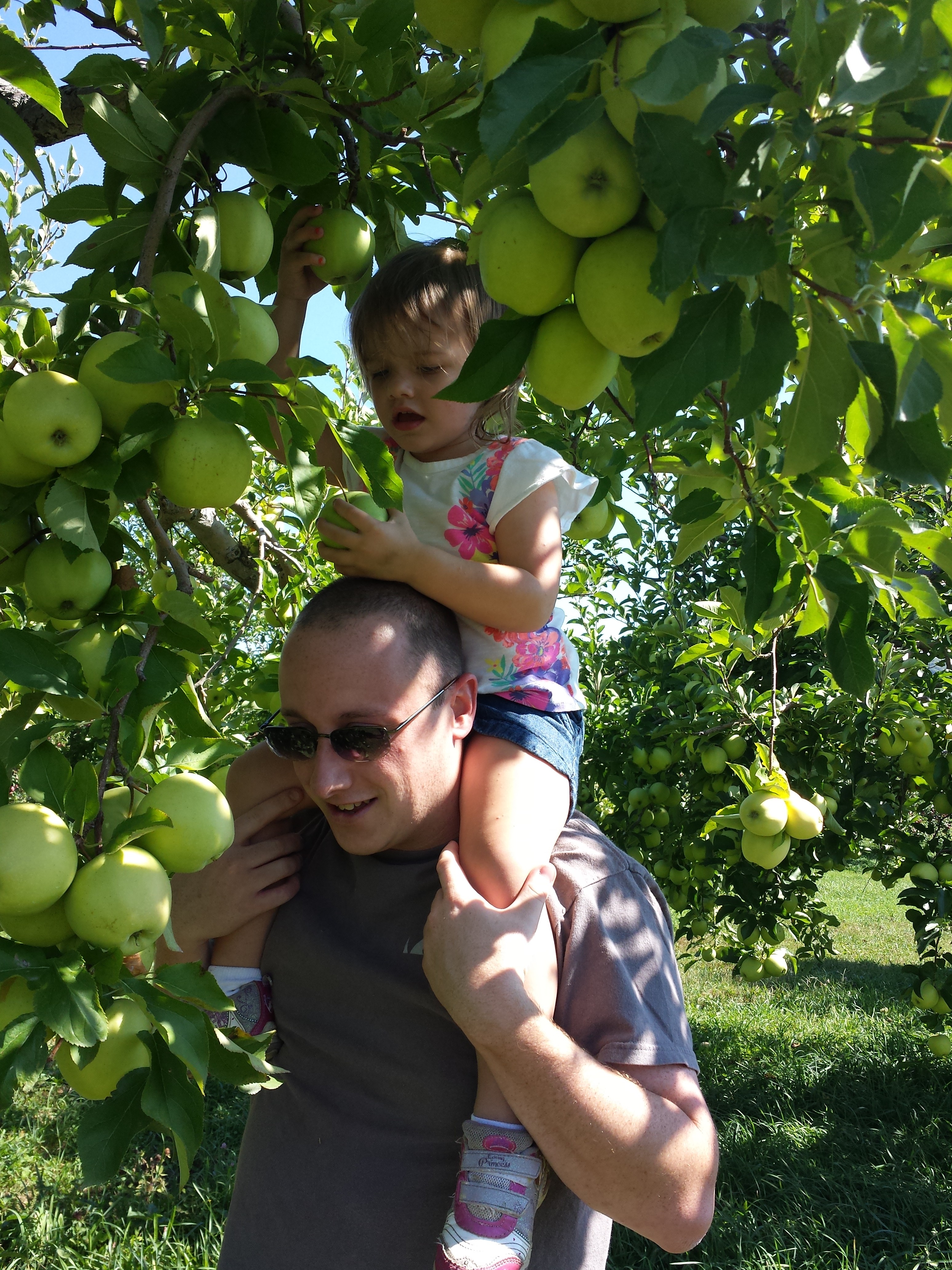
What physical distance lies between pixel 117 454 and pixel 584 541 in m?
1.77

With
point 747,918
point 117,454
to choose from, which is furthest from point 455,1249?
point 747,918

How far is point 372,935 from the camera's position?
173 cm

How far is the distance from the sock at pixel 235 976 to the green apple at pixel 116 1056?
75cm

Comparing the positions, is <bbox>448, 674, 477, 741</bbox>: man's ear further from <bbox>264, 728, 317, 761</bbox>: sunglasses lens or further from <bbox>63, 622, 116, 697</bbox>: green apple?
<bbox>63, 622, 116, 697</bbox>: green apple

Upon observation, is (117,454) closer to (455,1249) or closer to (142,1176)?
(455,1249)

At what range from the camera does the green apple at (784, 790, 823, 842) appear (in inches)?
115

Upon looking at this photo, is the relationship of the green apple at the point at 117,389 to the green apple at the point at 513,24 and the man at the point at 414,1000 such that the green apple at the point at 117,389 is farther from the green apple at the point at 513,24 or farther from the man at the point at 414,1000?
the man at the point at 414,1000

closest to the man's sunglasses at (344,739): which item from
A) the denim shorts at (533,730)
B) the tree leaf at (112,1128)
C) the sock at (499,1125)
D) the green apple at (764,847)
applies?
the denim shorts at (533,730)

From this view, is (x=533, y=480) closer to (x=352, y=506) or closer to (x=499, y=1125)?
(x=352, y=506)

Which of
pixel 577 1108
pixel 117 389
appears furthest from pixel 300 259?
pixel 577 1108

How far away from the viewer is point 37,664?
3.23 ft

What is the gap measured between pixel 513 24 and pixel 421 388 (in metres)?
1.25

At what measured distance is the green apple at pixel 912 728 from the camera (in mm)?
3529

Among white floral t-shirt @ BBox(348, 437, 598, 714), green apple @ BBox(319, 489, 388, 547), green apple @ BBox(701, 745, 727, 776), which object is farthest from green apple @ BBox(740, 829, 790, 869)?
green apple @ BBox(319, 489, 388, 547)
